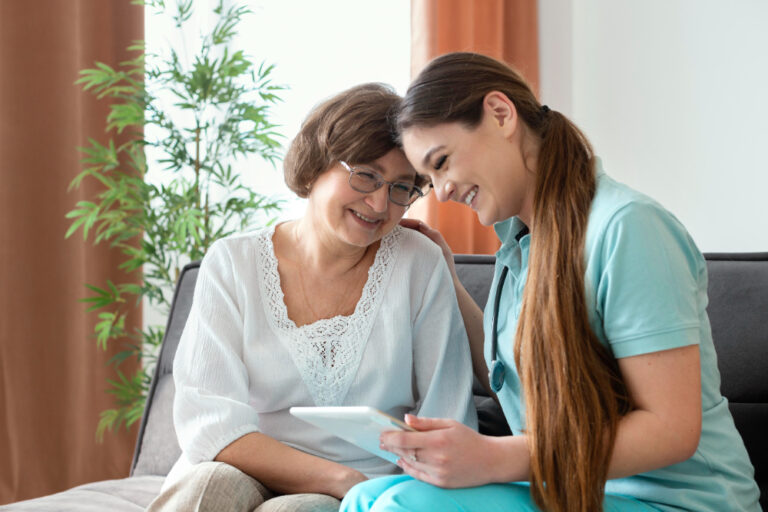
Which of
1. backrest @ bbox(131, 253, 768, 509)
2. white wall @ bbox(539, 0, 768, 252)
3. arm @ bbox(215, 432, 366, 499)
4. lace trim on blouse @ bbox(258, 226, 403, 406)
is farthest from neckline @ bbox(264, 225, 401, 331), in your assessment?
white wall @ bbox(539, 0, 768, 252)

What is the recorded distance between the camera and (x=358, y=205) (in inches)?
63.5

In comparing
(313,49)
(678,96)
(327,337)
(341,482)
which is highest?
(313,49)

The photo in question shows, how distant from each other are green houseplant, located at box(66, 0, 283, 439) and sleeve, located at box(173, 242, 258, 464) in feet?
3.32

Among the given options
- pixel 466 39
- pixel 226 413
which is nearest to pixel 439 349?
pixel 226 413

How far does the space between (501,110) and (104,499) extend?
128 cm

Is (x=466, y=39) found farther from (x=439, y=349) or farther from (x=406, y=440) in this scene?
(x=406, y=440)

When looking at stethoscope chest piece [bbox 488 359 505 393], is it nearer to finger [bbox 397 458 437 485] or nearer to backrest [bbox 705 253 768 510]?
finger [bbox 397 458 437 485]

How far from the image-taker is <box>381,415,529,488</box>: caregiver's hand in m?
1.11

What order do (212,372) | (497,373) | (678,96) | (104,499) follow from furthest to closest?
(678,96) < (104,499) < (212,372) < (497,373)

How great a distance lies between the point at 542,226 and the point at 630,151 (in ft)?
6.87

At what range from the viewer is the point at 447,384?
166 cm

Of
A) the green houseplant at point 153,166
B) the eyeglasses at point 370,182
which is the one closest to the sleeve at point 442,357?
the eyeglasses at point 370,182

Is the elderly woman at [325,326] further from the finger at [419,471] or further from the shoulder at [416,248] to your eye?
the finger at [419,471]

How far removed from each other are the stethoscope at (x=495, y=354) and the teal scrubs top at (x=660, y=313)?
0.28 metres
